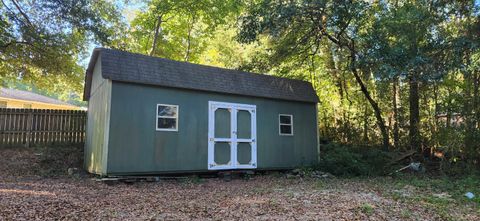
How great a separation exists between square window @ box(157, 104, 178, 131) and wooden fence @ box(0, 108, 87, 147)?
4.60 metres

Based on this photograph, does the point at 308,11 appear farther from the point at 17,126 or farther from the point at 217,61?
the point at 217,61

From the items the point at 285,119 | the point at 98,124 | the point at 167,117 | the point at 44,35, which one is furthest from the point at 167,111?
the point at 44,35

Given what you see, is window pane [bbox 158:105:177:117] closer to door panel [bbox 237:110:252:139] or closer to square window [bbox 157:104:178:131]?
square window [bbox 157:104:178:131]

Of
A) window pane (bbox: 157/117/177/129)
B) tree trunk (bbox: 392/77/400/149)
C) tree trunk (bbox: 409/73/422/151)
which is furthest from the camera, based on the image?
tree trunk (bbox: 392/77/400/149)

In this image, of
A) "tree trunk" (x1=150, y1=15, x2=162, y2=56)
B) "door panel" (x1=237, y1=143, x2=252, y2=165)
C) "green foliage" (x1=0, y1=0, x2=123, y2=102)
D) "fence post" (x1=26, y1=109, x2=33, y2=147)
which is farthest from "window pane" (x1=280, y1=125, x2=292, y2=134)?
"tree trunk" (x1=150, y1=15, x2=162, y2=56)

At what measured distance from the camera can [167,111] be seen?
8469 mm

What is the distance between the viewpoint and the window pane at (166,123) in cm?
833

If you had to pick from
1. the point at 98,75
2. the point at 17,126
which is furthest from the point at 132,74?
the point at 17,126

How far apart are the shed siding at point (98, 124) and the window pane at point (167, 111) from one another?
1.24 metres

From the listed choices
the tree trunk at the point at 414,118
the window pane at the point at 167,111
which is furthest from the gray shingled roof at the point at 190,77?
the tree trunk at the point at 414,118

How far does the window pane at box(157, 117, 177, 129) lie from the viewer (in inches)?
328

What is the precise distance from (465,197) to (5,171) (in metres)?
10.7

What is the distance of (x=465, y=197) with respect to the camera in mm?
6605

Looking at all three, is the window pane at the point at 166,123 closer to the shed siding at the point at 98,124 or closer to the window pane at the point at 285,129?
the shed siding at the point at 98,124
